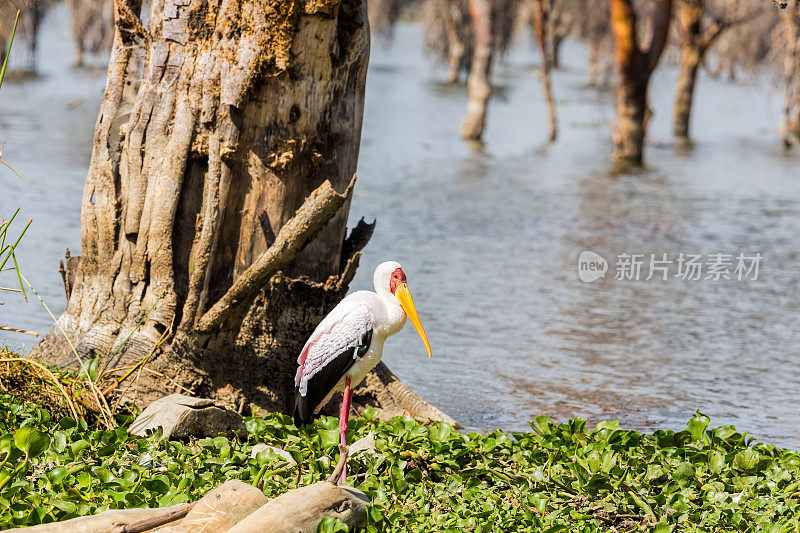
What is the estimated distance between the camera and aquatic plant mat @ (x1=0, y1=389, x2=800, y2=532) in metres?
3.69

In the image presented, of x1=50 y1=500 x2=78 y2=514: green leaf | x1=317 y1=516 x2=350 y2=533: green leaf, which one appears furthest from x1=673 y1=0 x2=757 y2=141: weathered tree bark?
x1=50 y1=500 x2=78 y2=514: green leaf

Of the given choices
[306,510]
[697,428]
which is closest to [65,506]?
[306,510]

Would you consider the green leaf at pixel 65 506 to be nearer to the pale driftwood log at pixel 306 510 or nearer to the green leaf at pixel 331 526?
the pale driftwood log at pixel 306 510

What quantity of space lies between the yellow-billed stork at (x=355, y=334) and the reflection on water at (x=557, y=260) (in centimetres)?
160

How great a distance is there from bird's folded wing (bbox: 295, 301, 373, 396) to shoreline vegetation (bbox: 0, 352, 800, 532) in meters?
0.41

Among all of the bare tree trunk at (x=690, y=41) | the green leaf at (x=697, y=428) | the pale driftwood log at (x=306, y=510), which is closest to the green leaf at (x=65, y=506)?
the pale driftwood log at (x=306, y=510)

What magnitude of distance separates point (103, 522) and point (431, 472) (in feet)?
4.80

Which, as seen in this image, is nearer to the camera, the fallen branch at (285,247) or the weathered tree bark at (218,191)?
the fallen branch at (285,247)

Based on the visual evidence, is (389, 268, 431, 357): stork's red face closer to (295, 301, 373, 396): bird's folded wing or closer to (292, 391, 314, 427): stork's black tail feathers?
(295, 301, 373, 396): bird's folded wing

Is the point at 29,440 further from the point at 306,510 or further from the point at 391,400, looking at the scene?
the point at 391,400

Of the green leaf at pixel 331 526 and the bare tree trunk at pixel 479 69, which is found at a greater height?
the bare tree trunk at pixel 479 69

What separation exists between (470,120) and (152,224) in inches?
610

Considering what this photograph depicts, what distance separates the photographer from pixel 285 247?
453 cm

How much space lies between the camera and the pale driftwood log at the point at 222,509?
317 cm
